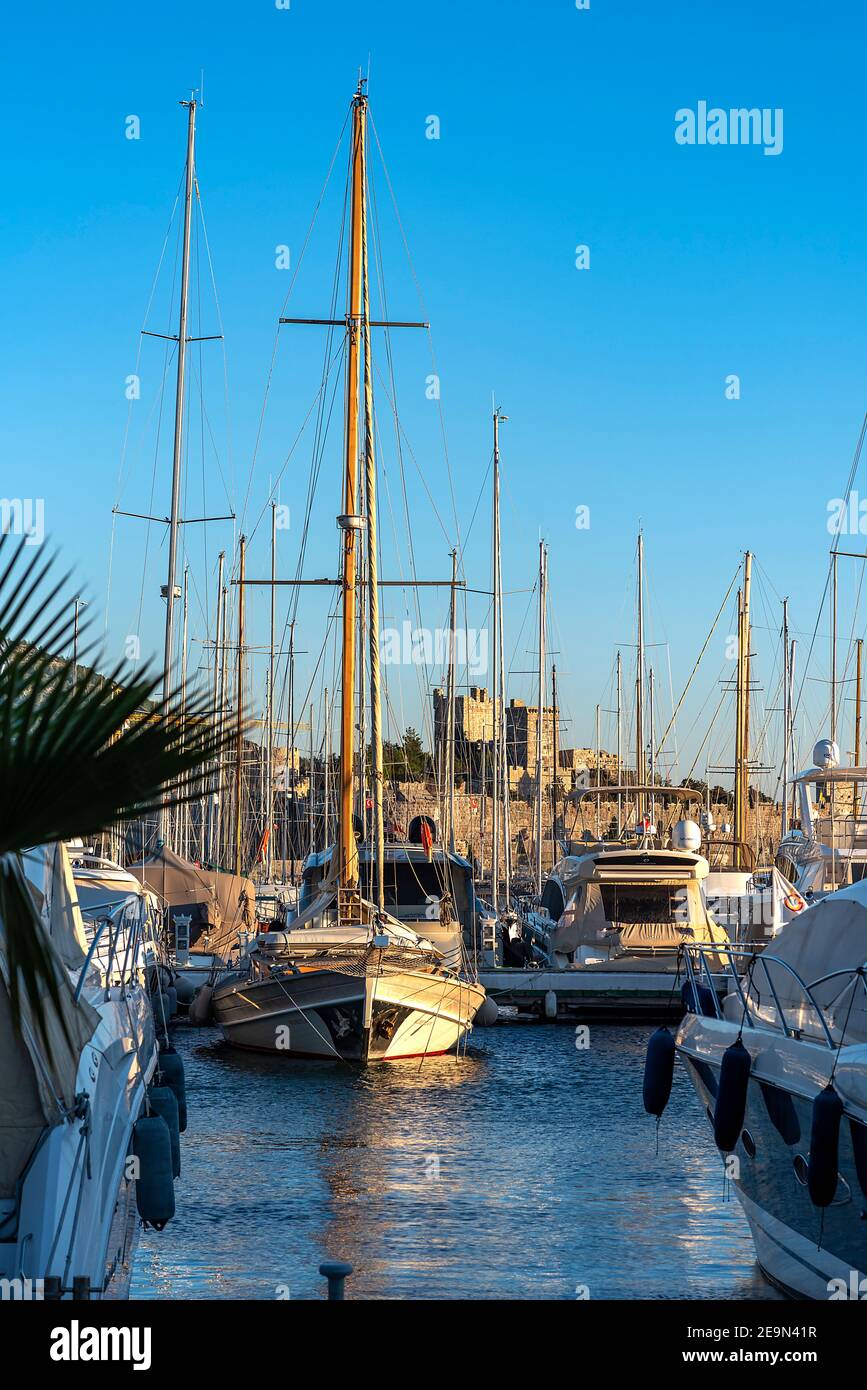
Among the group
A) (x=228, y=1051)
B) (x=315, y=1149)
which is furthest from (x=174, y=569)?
(x=315, y=1149)

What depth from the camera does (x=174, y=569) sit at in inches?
1204

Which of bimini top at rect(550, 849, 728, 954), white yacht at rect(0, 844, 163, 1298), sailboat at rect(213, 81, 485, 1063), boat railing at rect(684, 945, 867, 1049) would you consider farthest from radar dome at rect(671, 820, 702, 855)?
white yacht at rect(0, 844, 163, 1298)

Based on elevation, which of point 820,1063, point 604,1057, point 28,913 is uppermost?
point 28,913

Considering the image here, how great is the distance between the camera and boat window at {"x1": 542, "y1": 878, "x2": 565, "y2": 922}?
36281mm

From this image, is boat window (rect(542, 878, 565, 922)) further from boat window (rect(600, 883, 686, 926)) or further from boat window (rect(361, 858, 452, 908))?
boat window (rect(361, 858, 452, 908))

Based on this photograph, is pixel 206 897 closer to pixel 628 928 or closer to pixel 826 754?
pixel 628 928

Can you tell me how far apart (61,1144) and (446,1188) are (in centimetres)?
833

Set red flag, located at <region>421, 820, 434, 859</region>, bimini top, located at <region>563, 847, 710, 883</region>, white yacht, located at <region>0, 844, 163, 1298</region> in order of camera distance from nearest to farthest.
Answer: white yacht, located at <region>0, 844, 163, 1298</region> < bimini top, located at <region>563, 847, 710, 883</region> < red flag, located at <region>421, 820, 434, 859</region>

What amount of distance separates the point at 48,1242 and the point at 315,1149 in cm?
1040

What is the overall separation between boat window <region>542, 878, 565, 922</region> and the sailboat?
11353mm

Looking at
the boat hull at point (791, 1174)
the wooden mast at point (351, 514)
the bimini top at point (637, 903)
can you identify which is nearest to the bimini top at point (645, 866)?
the bimini top at point (637, 903)

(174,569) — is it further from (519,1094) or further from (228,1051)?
(519,1094)
